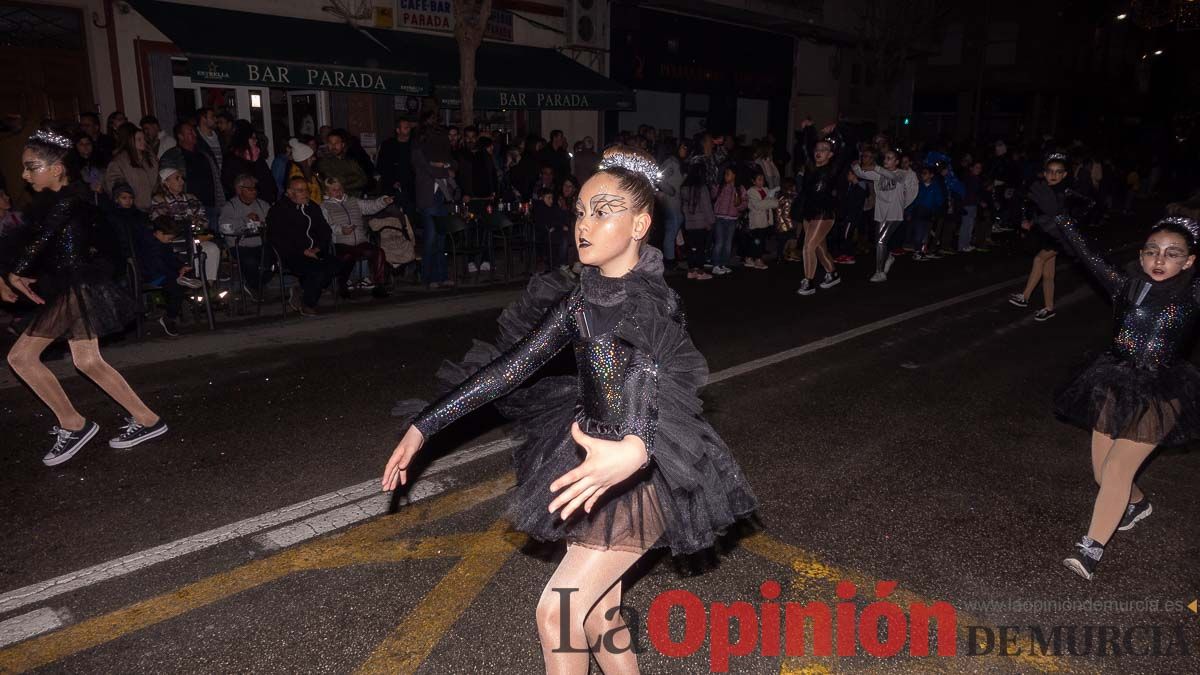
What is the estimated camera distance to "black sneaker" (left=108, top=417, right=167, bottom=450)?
18.1 feet

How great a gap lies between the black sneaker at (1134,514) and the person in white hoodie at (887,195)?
318 inches

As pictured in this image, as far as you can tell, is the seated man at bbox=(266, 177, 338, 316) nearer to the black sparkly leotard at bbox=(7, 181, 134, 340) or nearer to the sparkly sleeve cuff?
the black sparkly leotard at bbox=(7, 181, 134, 340)

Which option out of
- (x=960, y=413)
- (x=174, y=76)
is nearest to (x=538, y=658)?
(x=960, y=413)

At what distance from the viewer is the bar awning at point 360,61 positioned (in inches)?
529

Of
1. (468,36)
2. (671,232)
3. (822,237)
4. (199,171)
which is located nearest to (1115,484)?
(822,237)

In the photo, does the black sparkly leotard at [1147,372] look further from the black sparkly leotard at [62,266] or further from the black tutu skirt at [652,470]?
the black sparkly leotard at [62,266]

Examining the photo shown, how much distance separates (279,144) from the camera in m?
16.7

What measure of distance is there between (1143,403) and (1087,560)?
2.73ft

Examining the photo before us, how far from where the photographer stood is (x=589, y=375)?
273 cm

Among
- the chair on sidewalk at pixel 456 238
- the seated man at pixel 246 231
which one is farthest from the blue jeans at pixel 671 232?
the seated man at pixel 246 231

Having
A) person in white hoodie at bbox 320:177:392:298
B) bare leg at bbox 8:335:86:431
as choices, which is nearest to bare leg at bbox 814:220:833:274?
person in white hoodie at bbox 320:177:392:298

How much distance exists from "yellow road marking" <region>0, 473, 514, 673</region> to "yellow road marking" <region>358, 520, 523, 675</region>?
0.38 m

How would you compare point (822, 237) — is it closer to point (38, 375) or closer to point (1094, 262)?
point (1094, 262)

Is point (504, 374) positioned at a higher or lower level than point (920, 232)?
higher
